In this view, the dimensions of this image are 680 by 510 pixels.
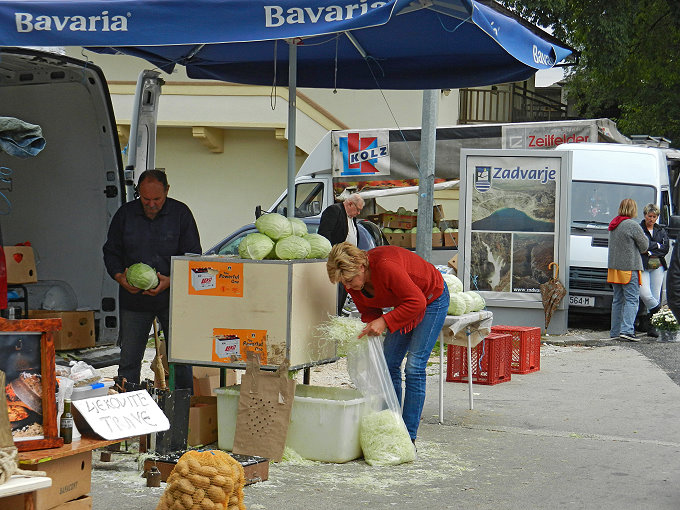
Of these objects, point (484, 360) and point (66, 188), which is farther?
point (484, 360)

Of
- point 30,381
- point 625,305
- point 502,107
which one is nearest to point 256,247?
point 30,381

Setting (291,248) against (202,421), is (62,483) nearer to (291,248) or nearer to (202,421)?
(202,421)

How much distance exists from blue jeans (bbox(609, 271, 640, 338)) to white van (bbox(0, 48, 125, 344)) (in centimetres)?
771

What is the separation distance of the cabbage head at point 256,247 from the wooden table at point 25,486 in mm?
2543

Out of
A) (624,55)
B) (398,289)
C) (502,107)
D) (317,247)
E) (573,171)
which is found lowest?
(398,289)

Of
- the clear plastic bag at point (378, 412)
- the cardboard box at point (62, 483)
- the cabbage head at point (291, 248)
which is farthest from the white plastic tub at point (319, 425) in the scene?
the cardboard box at point (62, 483)

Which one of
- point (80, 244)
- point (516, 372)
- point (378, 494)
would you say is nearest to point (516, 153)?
point (516, 372)

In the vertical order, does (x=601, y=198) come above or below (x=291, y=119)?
below

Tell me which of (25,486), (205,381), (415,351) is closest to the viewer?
(25,486)

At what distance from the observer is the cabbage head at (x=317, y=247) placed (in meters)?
6.86

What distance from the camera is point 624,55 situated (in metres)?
18.6

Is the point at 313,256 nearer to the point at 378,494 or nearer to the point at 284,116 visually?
the point at 378,494

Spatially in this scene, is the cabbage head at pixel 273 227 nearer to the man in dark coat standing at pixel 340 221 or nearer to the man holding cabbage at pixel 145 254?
the man holding cabbage at pixel 145 254

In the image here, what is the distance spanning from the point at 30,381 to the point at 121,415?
2.04 ft
